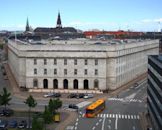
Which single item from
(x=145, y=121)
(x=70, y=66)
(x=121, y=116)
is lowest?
(x=121, y=116)

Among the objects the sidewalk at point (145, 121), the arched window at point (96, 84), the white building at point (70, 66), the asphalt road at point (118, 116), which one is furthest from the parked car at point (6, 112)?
the arched window at point (96, 84)

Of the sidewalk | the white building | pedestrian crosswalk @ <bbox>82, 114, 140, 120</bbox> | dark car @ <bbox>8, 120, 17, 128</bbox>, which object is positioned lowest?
pedestrian crosswalk @ <bbox>82, 114, 140, 120</bbox>

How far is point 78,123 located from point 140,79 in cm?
6763

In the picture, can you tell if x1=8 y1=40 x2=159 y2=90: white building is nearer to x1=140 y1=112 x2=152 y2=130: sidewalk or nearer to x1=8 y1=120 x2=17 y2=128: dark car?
x1=140 y1=112 x2=152 y2=130: sidewalk

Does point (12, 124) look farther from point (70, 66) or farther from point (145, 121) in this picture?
point (70, 66)

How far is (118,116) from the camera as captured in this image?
82.9 m

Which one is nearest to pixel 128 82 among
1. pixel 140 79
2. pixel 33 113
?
pixel 140 79

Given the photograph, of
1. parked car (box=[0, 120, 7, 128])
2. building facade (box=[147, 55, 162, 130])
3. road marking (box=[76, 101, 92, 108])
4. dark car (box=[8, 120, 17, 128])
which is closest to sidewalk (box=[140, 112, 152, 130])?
building facade (box=[147, 55, 162, 130])

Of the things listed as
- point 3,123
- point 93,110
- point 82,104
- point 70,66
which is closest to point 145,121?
point 93,110

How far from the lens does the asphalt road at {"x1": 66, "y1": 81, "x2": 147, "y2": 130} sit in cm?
7425

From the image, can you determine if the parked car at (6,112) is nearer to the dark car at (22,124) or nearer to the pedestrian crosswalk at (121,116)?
the dark car at (22,124)

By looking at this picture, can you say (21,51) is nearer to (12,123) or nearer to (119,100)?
(119,100)

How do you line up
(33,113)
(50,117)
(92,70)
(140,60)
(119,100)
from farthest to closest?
(140,60), (92,70), (119,100), (33,113), (50,117)

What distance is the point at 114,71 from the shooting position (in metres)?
116
